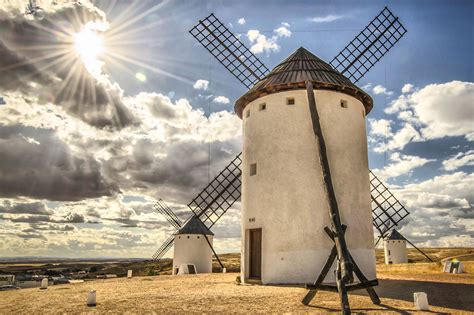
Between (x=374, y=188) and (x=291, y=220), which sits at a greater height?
(x=374, y=188)

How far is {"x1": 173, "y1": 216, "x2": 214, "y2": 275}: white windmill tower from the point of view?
29.5m

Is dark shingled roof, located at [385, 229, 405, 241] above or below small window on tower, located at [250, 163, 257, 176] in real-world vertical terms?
below

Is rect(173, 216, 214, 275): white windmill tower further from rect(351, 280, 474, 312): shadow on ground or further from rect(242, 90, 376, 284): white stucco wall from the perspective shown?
rect(351, 280, 474, 312): shadow on ground

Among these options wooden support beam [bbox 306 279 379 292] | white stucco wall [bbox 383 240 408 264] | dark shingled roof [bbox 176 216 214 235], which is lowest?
white stucco wall [bbox 383 240 408 264]

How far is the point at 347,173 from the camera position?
1484 cm

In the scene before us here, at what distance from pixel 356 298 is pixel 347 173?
19.0ft

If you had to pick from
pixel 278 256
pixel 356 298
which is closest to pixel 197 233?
pixel 278 256

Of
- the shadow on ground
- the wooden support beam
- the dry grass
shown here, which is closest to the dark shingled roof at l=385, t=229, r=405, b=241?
the shadow on ground

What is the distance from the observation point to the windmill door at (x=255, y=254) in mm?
15266

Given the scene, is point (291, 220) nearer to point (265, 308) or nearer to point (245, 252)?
point (245, 252)

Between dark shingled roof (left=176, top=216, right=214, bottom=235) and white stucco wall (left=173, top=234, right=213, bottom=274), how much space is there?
33cm

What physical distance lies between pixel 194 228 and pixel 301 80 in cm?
1864

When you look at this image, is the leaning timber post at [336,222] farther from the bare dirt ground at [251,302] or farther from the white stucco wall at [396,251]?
the white stucco wall at [396,251]

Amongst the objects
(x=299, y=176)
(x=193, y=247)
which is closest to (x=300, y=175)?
(x=299, y=176)
